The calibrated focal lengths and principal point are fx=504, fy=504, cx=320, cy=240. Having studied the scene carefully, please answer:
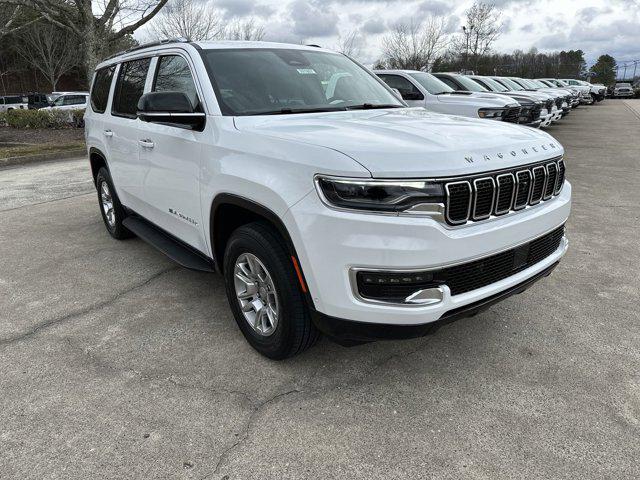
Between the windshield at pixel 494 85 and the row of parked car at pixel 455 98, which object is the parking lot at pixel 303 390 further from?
the windshield at pixel 494 85

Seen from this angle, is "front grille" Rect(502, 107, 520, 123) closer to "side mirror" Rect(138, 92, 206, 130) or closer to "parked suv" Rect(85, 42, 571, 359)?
"parked suv" Rect(85, 42, 571, 359)

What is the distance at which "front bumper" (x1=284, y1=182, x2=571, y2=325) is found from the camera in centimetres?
229

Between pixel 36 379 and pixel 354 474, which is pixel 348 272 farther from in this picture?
pixel 36 379

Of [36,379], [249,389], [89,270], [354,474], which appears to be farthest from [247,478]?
[89,270]

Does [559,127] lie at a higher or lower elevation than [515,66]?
lower

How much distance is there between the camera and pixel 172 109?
315cm

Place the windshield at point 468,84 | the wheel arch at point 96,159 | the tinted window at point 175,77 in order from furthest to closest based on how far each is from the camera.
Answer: the windshield at point 468,84, the wheel arch at point 96,159, the tinted window at point 175,77

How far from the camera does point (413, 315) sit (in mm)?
2377

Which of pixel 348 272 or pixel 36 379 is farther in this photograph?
pixel 36 379

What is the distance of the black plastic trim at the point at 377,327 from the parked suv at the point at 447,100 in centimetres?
754

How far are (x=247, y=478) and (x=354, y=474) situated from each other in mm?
472

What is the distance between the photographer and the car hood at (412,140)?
2.33 metres

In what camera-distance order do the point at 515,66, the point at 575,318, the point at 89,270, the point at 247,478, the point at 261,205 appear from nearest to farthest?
the point at 247,478 < the point at 261,205 < the point at 575,318 < the point at 89,270 < the point at 515,66

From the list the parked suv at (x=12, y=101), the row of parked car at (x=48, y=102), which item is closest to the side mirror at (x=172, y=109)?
the row of parked car at (x=48, y=102)
